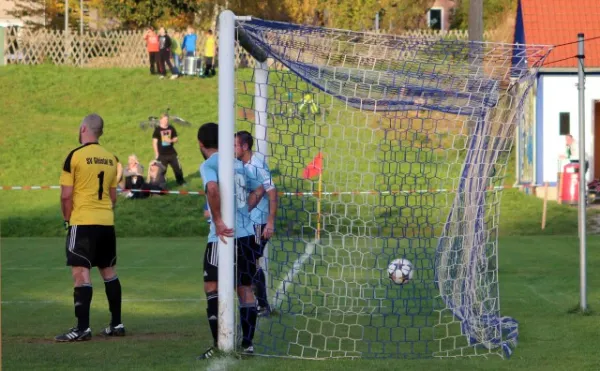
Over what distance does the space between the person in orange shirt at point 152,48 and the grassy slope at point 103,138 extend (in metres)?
0.55

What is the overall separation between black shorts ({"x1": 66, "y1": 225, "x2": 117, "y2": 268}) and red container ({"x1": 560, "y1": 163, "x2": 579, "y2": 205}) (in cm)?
1661

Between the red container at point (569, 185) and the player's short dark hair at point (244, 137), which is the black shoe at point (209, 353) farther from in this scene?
the red container at point (569, 185)

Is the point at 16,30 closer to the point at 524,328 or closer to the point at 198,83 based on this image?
the point at 198,83

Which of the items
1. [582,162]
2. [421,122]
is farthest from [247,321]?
[582,162]

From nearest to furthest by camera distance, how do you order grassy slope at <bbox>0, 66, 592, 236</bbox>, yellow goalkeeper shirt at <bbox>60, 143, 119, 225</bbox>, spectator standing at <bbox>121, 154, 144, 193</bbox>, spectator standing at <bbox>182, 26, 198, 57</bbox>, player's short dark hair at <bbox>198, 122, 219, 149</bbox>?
player's short dark hair at <bbox>198, 122, 219, 149</bbox>
yellow goalkeeper shirt at <bbox>60, 143, 119, 225</bbox>
grassy slope at <bbox>0, 66, 592, 236</bbox>
spectator standing at <bbox>121, 154, 144, 193</bbox>
spectator standing at <bbox>182, 26, 198, 57</bbox>

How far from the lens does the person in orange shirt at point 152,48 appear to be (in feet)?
129

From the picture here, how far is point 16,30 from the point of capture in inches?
1718

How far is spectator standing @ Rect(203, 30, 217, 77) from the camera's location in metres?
39.5

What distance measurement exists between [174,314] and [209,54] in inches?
1143

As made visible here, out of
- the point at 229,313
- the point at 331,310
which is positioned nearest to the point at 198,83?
the point at 331,310

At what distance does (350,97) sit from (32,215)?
15644 millimetres

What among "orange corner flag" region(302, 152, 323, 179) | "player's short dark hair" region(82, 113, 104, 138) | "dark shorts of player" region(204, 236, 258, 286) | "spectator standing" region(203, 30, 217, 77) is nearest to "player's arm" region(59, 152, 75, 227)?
"player's short dark hair" region(82, 113, 104, 138)

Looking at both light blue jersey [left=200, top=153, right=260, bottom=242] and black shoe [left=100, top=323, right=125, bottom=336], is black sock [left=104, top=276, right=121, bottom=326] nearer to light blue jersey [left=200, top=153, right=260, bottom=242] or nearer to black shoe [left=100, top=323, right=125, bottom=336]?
black shoe [left=100, top=323, right=125, bottom=336]

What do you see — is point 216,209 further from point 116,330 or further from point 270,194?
point 116,330
